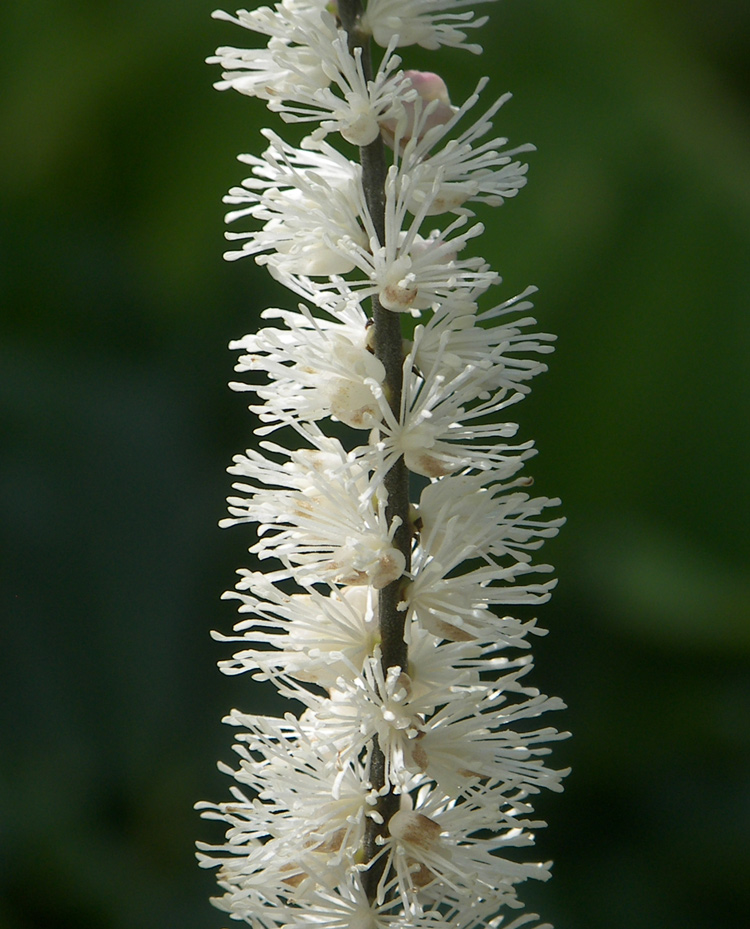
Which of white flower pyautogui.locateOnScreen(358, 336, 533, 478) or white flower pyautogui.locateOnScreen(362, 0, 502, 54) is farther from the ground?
white flower pyautogui.locateOnScreen(362, 0, 502, 54)

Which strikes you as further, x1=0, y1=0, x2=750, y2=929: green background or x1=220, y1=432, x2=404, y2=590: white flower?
x1=0, y1=0, x2=750, y2=929: green background

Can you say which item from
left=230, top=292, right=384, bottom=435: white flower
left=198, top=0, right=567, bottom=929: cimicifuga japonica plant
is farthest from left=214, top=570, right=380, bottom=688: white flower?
left=230, top=292, right=384, bottom=435: white flower

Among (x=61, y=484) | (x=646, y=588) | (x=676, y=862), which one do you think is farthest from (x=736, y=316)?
(x=61, y=484)

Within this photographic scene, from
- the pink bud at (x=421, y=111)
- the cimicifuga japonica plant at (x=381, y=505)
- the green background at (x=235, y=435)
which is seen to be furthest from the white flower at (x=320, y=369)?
the green background at (x=235, y=435)

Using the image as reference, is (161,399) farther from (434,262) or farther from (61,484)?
(434,262)

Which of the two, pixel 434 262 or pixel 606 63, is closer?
pixel 434 262

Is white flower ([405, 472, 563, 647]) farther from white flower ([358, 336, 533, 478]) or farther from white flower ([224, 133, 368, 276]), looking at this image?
white flower ([224, 133, 368, 276])

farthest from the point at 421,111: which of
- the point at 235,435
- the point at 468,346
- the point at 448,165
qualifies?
the point at 235,435
